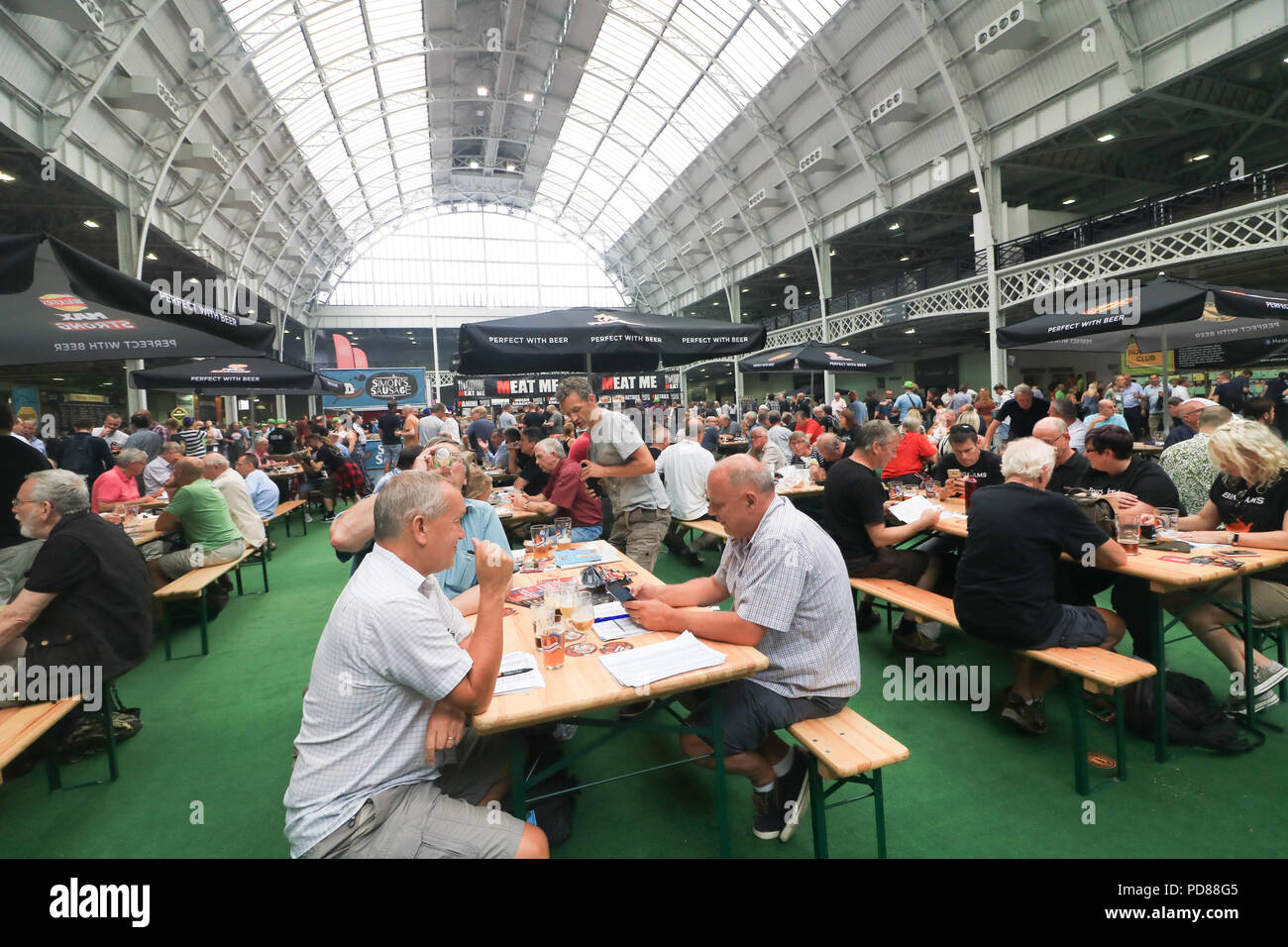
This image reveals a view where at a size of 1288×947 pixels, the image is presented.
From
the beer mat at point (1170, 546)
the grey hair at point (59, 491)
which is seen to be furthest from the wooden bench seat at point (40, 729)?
the beer mat at point (1170, 546)

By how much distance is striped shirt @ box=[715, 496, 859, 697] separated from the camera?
2.21 m

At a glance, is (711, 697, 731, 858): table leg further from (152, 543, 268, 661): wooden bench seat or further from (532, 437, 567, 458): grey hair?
(152, 543, 268, 661): wooden bench seat

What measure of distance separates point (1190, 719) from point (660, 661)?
2.89 metres

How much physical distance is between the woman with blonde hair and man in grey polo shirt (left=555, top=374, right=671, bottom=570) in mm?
3262

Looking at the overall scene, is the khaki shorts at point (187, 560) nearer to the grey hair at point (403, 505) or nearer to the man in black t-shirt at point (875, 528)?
the grey hair at point (403, 505)

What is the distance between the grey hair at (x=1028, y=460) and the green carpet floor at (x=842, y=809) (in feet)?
4.66

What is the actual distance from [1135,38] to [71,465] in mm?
18267

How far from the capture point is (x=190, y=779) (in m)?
3.10

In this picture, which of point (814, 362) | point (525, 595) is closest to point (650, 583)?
point (525, 595)

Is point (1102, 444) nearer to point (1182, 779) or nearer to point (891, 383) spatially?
point (1182, 779)

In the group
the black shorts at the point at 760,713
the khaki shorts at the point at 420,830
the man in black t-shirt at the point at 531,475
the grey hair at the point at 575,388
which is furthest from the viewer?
the man in black t-shirt at the point at 531,475

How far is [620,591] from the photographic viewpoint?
2.81m

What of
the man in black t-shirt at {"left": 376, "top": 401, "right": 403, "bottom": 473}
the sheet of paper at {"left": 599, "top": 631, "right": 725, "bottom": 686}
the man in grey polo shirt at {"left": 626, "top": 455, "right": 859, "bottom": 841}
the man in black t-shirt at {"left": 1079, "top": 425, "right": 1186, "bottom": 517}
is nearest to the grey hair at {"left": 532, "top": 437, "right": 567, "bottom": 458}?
the man in grey polo shirt at {"left": 626, "top": 455, "right": 859, "bottom": 841}

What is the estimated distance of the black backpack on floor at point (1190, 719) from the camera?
2.93m
